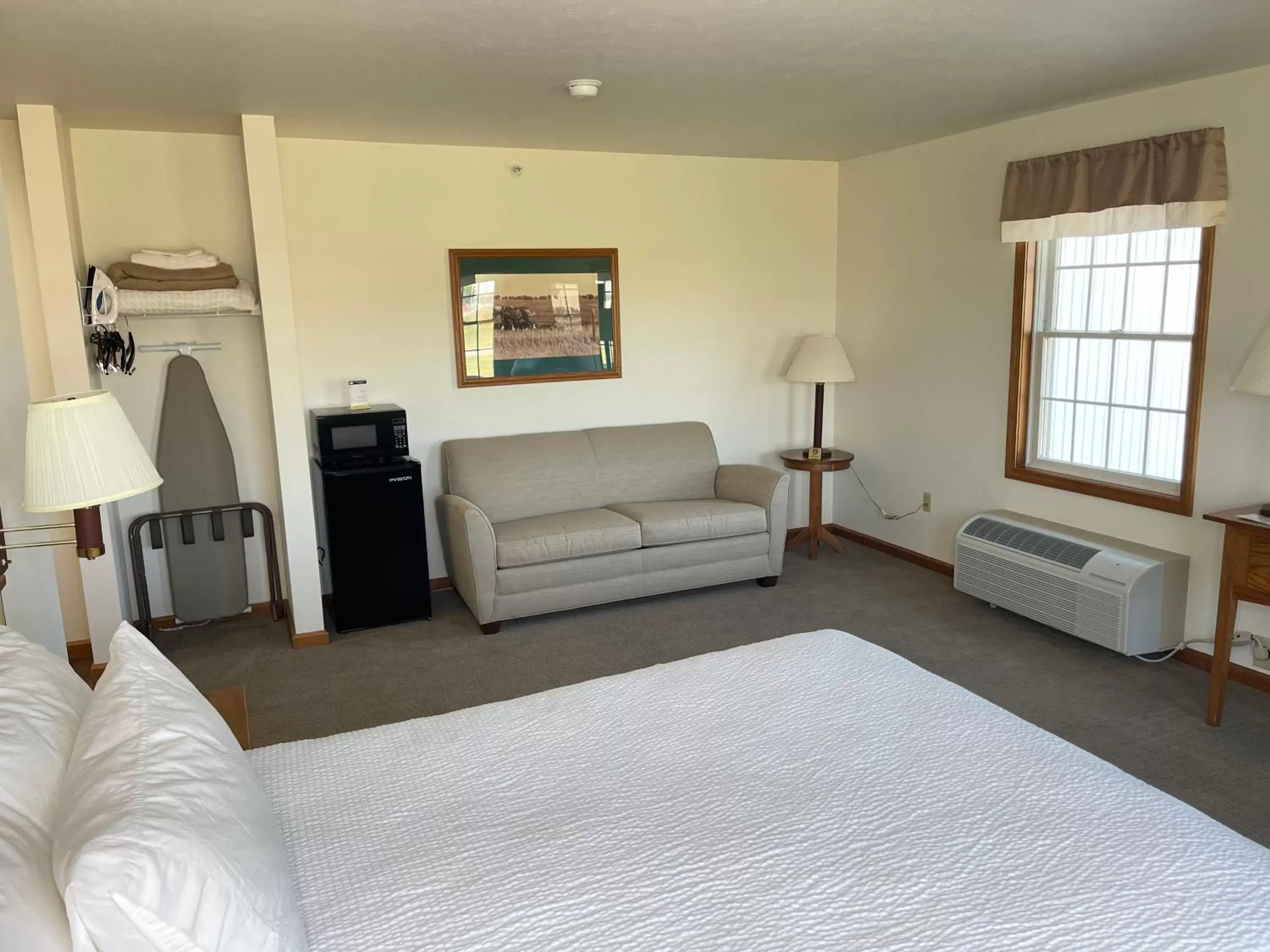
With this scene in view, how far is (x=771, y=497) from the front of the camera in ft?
16.1

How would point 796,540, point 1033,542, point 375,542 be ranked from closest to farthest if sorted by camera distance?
point 1033,542
point 375,542
point 796,540

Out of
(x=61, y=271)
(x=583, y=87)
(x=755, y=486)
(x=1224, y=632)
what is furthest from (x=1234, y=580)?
(x=61, y=271)

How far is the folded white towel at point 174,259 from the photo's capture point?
163 inches

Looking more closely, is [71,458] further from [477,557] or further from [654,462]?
[654,462]

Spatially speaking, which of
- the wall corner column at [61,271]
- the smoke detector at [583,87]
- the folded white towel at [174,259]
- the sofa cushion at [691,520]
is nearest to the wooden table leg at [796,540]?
the sofa cushion at [691,520]

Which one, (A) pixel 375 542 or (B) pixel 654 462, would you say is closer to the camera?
(A) pixel 375 542

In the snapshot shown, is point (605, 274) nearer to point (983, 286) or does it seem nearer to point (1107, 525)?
point (983, 286)

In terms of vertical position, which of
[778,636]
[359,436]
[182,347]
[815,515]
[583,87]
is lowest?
[778,636]

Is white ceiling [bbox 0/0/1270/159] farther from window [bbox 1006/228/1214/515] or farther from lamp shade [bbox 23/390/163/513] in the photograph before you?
lamp shade [bbox 23/390/163/513]

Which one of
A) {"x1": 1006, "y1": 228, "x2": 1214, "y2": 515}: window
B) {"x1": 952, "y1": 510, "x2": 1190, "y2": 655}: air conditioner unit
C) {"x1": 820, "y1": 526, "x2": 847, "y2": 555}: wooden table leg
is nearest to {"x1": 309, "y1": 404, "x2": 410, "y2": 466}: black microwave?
{"x1": 820, "y1": 526, "x2": 847, "y2": 555}: wooden table leg

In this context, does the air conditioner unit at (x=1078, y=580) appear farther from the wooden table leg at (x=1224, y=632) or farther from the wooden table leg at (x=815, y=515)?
the wooden table leg at (x=815, y=515)

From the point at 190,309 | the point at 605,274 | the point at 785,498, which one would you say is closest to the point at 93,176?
the point at 190,309

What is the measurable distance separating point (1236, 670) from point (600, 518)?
288cm

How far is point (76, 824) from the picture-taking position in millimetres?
1228
